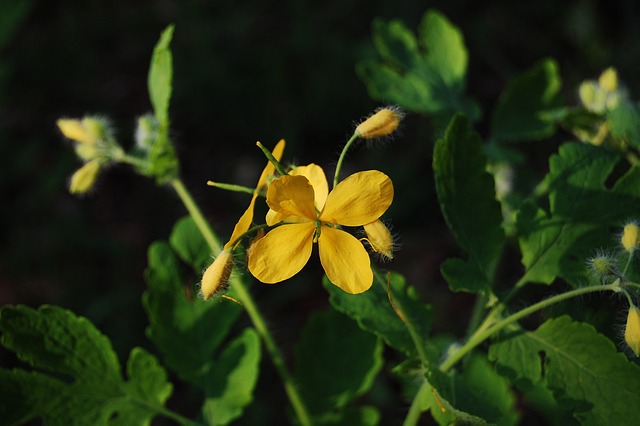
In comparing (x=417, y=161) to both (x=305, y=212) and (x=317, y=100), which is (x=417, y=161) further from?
(x=305, y=212)

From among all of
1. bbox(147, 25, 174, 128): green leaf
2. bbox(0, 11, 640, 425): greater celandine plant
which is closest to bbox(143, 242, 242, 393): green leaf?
bbox(0, 11, 640, 425): greater celandine plant

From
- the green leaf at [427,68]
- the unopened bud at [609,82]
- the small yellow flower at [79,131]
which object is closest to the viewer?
the small yellow flower at [79,131]

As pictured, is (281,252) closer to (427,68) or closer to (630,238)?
(630,238)

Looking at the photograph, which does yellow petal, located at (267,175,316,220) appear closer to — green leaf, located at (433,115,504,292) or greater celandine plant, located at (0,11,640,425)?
greater celandine plant, located at (0,11,640,425)

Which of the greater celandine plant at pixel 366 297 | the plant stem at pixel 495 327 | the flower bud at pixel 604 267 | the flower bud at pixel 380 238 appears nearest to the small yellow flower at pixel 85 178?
the greater celandine plant at pixel 366 297

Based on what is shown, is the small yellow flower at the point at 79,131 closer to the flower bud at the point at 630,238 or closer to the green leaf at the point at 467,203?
the green leaf at the point at 467,203

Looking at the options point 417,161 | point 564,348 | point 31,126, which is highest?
point 31,126

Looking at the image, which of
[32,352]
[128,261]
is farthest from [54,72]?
[32,352]
